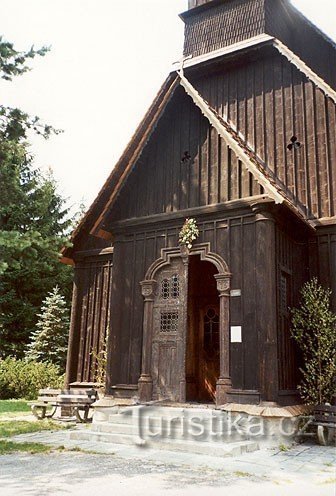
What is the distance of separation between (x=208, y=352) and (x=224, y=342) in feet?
12.2

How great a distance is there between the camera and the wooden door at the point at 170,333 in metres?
10.3

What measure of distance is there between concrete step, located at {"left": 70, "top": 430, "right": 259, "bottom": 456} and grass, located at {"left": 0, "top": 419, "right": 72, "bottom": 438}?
1.62 meters

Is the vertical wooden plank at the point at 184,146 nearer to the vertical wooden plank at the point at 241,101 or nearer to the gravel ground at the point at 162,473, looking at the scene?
the vertical wooden plank at the point at 241,101

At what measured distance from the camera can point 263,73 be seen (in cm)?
1323

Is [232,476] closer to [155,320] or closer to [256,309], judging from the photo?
[256,309]

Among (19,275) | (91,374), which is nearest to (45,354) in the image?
(19,275)

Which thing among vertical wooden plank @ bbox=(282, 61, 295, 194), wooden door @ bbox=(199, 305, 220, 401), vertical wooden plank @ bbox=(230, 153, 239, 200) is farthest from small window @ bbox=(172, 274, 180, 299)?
vertical wooden plank @ bbox=(282, 61, 295, 194)

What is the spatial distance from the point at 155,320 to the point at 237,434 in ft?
10.6

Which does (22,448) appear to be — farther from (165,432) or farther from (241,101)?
(241,101)

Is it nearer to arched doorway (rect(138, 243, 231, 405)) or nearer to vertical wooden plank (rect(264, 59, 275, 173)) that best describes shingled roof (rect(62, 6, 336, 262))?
vertical wooden plank (rect(264, 59, 275, 173))

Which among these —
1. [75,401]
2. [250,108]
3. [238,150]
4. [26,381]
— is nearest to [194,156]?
[238,150]

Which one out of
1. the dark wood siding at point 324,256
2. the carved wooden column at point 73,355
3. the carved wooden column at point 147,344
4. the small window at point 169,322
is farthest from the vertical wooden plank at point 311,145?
the carved wooden column at point 73,355

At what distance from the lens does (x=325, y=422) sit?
372 inches

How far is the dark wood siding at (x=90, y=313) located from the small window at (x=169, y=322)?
3522 millimetres
